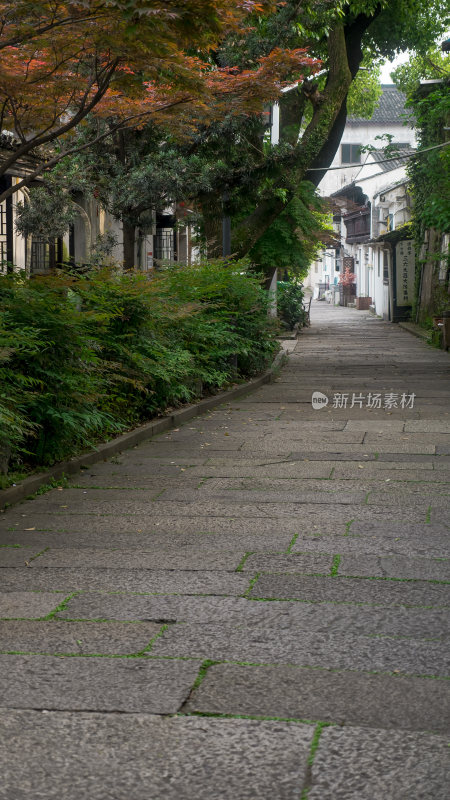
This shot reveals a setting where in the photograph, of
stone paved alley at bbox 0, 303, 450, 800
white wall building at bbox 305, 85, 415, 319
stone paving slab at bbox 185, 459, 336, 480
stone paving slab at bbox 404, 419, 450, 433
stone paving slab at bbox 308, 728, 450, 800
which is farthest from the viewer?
white wall building at bbox 305, 85, 415, 319

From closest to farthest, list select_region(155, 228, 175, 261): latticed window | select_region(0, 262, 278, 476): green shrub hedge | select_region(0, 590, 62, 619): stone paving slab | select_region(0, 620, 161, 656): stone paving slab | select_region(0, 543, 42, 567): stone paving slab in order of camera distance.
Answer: select_region(0, 620, 161, 656): stone paving slab → select_region(0, 590, 62, 619): stone paving slab → select_region(0, 543, 42, 567): stone paving slab → select_region(0, 262, 278, 476): green shrub hedge → select_region(155, 228, 175, 261): latticed window

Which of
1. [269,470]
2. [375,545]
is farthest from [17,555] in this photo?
[269,470]

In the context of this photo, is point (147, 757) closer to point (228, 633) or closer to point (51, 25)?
point (228, 633)

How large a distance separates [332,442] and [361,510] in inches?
135

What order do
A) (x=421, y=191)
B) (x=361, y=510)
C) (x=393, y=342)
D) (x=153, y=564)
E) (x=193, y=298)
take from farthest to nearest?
1. (x=421, y=191)
2. (x=393, y=342)
3. (x=193, y=298)
4. (x=361, y=510)
5. (x=153, y=564)

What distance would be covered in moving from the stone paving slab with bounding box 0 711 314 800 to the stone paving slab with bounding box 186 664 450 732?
5.6 inches

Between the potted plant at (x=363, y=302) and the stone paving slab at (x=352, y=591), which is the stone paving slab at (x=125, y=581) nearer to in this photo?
the stone paving slab at (x=352, y=591)

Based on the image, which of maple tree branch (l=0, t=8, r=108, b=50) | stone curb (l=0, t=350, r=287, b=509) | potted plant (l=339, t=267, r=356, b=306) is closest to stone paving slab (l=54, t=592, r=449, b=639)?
stone curb (l=0, t=350, r=287, b=509)

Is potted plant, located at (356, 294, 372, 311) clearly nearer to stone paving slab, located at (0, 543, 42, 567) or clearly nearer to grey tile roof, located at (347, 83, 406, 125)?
grey tile roof, located at (347, 83, 406, 125)

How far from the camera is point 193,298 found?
562 inches

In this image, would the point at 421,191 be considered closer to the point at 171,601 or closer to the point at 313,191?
the point at 313,191

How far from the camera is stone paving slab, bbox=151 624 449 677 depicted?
4.11 m

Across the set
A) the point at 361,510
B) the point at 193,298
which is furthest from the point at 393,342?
the point at 361,510

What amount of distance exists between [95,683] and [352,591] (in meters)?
1.67
